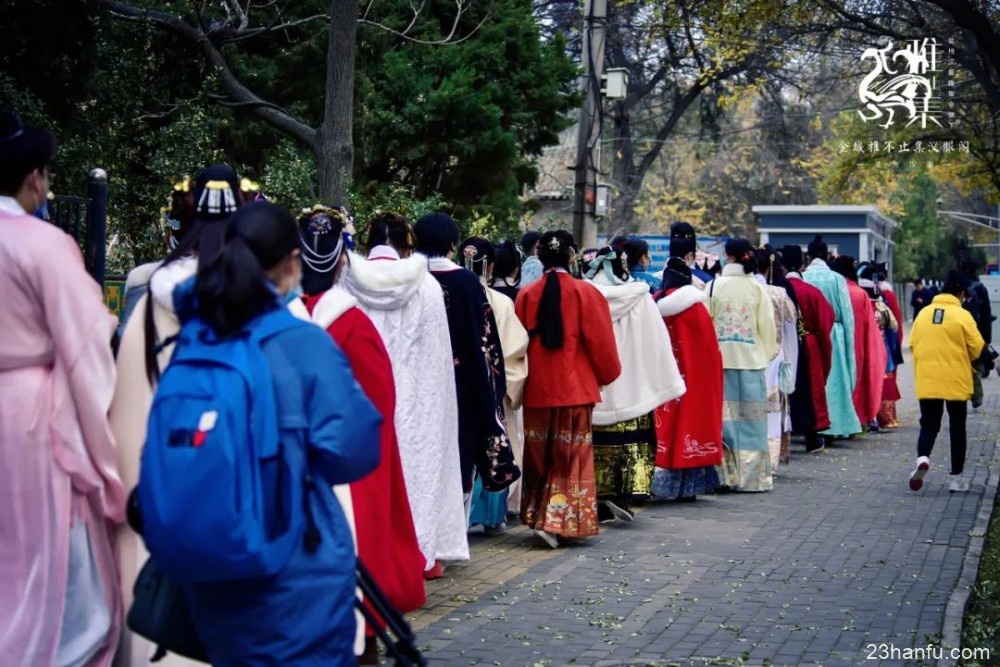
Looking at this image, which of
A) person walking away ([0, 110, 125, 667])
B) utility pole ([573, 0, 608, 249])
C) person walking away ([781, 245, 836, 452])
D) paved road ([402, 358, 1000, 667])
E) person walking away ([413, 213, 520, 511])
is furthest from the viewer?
utility pole ([573, 0, 608, 249])

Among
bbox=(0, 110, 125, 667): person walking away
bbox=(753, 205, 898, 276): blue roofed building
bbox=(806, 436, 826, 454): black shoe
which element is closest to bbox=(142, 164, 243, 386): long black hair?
bbox=(0, 110, 125, 667): person walking away

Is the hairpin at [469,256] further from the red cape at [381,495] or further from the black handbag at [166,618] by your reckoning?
the black handbag at [166,618]

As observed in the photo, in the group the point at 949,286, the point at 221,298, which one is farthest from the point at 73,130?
the point at 221,298

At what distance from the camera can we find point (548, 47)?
74.9ft

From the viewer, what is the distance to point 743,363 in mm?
13070

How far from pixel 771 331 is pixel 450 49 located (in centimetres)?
853

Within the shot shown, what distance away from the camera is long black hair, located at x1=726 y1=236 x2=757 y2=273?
13133 millimetres

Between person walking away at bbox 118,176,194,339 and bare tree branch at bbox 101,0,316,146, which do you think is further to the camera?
bare tree branch at bbox 101,0,316,146

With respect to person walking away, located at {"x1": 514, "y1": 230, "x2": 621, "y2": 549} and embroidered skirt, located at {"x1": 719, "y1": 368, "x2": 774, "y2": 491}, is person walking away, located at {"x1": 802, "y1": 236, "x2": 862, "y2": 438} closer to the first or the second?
embroidered skirt, located at {"x1": 719, "y1": 368, "x2": 774, "y2": 491}

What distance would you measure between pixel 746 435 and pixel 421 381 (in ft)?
18.1

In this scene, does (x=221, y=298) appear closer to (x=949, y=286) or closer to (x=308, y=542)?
(x=308, y=542)

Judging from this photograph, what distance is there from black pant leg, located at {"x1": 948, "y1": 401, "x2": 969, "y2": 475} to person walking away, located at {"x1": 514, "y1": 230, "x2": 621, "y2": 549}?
376cm

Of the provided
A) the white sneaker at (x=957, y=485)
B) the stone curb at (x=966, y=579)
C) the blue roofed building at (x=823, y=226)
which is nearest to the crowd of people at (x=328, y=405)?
the white sneaker at (x=957, y=485)

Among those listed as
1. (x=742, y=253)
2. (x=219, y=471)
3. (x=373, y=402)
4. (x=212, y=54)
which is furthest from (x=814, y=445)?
(x=219, y=471)
